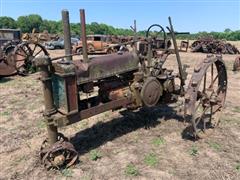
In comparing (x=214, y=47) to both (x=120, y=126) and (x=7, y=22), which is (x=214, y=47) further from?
(x=7, y=22)

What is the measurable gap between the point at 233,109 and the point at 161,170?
3349 millimetres

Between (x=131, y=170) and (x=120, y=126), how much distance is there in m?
1.67

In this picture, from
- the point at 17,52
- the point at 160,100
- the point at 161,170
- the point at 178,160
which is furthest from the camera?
the point at 17,52

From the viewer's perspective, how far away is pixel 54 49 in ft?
87.8

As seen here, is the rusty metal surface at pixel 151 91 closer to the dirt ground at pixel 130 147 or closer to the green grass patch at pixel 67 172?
the dirt ground at pixel 130 147

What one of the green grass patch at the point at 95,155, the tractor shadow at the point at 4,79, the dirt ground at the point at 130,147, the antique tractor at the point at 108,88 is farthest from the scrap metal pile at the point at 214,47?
the green grass patch at the point at 95,155

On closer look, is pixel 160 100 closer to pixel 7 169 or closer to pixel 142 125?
pixel 142 125

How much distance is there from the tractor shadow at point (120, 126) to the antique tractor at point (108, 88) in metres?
0.58

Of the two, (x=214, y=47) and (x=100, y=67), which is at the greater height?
(x=100, y=67)

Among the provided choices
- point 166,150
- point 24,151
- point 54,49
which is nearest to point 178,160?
point 166,150

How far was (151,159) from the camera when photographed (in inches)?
171

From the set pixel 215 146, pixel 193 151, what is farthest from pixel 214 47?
pixel 193 151

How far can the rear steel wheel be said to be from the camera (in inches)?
177

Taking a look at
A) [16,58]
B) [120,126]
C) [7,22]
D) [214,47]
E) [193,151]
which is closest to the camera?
[193,151]
